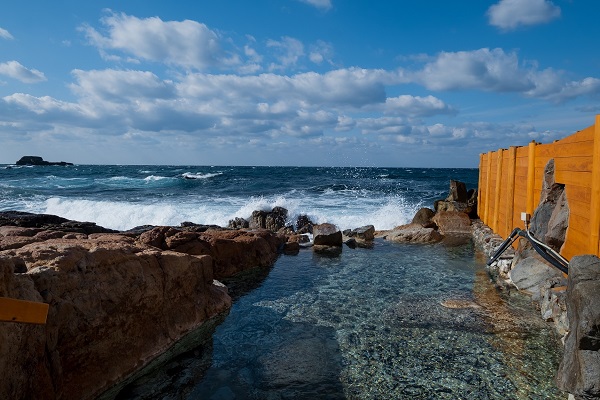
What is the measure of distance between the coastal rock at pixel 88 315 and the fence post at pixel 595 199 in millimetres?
5897

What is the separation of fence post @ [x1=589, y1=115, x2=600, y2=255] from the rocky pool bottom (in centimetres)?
154

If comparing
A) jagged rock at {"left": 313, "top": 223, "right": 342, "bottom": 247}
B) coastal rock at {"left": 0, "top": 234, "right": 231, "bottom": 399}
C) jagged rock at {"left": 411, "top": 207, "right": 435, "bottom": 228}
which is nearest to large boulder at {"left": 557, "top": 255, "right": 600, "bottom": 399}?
coastal rock at {"left": 0, "top": 234, "right": 231, "bottom": 399}

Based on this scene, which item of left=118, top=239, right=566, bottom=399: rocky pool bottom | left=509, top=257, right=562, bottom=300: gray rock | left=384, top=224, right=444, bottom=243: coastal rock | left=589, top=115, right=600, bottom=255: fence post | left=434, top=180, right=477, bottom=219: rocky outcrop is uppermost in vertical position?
left=589, top=115, right=600, bottom=255: fence post

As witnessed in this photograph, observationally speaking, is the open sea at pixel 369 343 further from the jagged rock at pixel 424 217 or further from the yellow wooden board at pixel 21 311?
the jagged rock at pixel 424 217

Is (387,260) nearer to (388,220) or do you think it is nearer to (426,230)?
(426,230)

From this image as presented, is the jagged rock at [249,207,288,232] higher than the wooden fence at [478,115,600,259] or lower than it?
lower

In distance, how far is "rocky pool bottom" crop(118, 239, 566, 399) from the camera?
4.49m

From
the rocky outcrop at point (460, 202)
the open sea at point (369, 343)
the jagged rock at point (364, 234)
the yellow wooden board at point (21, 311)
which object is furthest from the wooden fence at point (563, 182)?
the yellow wooden board at point (21, 311)

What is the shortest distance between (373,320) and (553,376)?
8.60 ft

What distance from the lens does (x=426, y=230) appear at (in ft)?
47.3

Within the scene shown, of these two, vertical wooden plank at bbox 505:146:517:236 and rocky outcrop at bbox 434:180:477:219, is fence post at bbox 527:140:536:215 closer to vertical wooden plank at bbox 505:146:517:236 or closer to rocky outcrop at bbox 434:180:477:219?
vertical wooden plank at bbox 505:146:517:236

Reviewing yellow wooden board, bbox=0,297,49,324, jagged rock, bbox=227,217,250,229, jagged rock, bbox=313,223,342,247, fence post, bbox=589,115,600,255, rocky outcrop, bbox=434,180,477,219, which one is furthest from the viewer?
rocky outcrop, bbox=434,180,477,219

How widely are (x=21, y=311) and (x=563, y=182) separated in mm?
7973

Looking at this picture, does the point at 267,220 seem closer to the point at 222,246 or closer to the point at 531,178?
the point at 222,246
